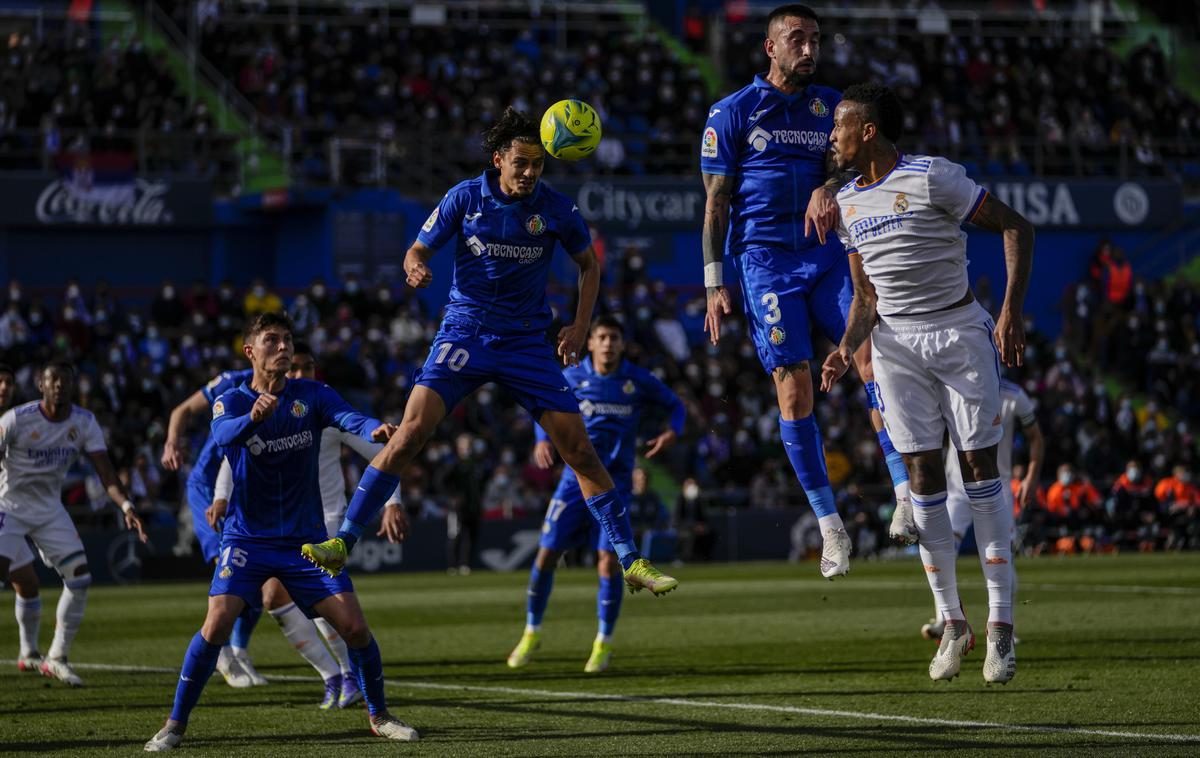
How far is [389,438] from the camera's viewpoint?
31.1ft

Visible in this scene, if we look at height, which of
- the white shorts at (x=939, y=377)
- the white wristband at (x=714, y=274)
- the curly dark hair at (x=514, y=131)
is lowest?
the white shorts at (x=939, y=377)

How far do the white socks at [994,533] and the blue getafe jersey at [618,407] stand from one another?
16.0ft

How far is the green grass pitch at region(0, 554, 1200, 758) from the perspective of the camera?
29.3 feet

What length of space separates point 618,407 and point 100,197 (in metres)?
23.2

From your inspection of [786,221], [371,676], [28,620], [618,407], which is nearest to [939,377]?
[786,221]

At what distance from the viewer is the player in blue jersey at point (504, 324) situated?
955 cm

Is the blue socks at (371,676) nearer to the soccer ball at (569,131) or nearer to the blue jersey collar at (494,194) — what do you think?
the blue jersey collar at (494,194)

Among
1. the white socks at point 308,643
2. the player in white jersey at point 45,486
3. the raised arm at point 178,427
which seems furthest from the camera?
the player in white jersey at point 45,486

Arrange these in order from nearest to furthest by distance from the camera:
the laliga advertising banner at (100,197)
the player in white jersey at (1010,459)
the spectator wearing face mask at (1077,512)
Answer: the player in white jersey at (1010,459)
the spectator wearing face mask at (1077,512)
the laliga advertising banner at (100,197)

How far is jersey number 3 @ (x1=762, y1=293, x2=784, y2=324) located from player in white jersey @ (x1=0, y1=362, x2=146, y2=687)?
18.9 ft

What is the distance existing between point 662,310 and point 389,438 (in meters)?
24.4

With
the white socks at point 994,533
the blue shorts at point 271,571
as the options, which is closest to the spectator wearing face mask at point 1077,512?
the white socks at point 994,533

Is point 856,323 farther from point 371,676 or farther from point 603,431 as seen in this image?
point 603,431

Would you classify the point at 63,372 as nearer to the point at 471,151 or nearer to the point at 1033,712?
the point at 1033,712
